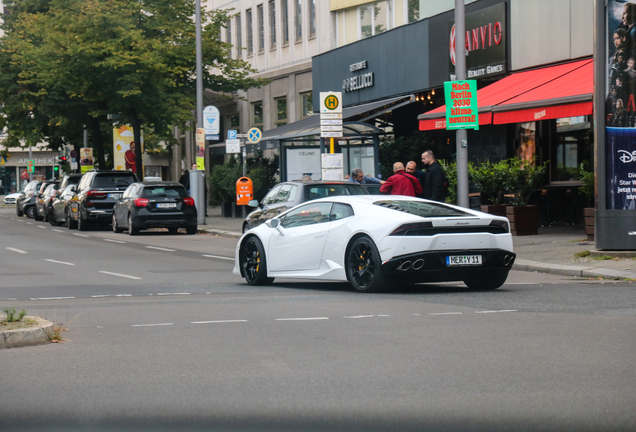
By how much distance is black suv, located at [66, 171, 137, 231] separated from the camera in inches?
1180

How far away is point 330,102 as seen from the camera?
68.1 feet

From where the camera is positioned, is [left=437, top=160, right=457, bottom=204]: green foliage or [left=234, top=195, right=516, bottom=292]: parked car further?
[left=437, top=160, right=457, bottom=204]: green foliage

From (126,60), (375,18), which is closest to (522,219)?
(375,18)

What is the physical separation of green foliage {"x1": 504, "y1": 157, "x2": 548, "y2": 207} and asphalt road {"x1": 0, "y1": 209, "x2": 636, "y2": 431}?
7.83 metres

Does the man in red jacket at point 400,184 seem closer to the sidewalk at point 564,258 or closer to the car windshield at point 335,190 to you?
the car windshield at point 335,190

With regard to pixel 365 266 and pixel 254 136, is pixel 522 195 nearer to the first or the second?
pixel 365 266

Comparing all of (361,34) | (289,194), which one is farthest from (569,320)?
(361,34)

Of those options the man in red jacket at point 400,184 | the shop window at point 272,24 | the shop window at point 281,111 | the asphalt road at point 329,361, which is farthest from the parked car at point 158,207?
the shop window at point 272,24

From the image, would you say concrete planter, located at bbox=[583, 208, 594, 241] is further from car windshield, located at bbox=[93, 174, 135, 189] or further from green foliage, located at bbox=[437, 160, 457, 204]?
car windshield, located at bbox=[93, 174, 135, 189]

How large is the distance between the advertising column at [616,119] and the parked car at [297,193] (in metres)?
4.17

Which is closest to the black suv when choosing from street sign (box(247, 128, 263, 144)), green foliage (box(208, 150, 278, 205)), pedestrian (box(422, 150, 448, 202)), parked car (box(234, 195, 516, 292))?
street sign (box(247, 128, 263, 144))

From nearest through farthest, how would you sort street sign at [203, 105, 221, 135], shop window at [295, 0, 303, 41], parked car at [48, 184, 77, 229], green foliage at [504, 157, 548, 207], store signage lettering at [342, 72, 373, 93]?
1. green foliage at [504, 157, 548, 207]
2. store signage lettering at [342, 72, 373, 93]
3. street sign at [203, 105, 221, 135]
4. parked car at [48, 184, 77, 229]
5. shop window at [295, 0, 303, 41]

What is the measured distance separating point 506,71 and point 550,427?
1977 centimetres

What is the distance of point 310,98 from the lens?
134ft
